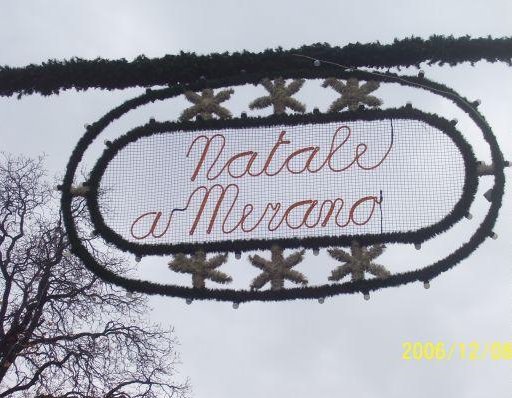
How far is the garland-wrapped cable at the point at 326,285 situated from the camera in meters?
5.12

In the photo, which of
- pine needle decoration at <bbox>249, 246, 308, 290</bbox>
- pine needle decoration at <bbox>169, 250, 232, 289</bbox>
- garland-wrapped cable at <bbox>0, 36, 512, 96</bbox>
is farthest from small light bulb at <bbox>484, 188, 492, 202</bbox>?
pine needle decoration at <bbox>169, 250, 232, 289</bbox>

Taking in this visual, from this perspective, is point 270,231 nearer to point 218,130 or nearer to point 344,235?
point 344,235

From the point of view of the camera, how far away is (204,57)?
19.9 feet

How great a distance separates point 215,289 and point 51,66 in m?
2.47

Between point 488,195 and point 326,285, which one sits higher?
point 488,195

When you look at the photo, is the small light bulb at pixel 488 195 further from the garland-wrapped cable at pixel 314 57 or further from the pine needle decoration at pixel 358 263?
the garland-wrapped cable at pixel 314 57

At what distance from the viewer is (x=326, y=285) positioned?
513cm

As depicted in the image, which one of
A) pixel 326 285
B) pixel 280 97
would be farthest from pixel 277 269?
pixel 280 97

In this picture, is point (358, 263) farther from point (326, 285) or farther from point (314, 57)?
point (314, 57)

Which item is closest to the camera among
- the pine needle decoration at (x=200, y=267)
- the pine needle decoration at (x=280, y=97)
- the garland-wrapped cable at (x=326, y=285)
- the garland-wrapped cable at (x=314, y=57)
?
the garland-wrapped cable at (x=326, y=285)

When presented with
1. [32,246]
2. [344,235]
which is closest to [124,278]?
[344,235]

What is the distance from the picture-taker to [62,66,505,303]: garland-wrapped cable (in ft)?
16.8

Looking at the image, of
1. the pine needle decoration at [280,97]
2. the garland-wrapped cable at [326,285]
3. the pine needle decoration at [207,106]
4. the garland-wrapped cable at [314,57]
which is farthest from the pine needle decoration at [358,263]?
the garland-wrapped cable at [314,57]

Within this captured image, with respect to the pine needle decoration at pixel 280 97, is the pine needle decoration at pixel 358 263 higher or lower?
lower
